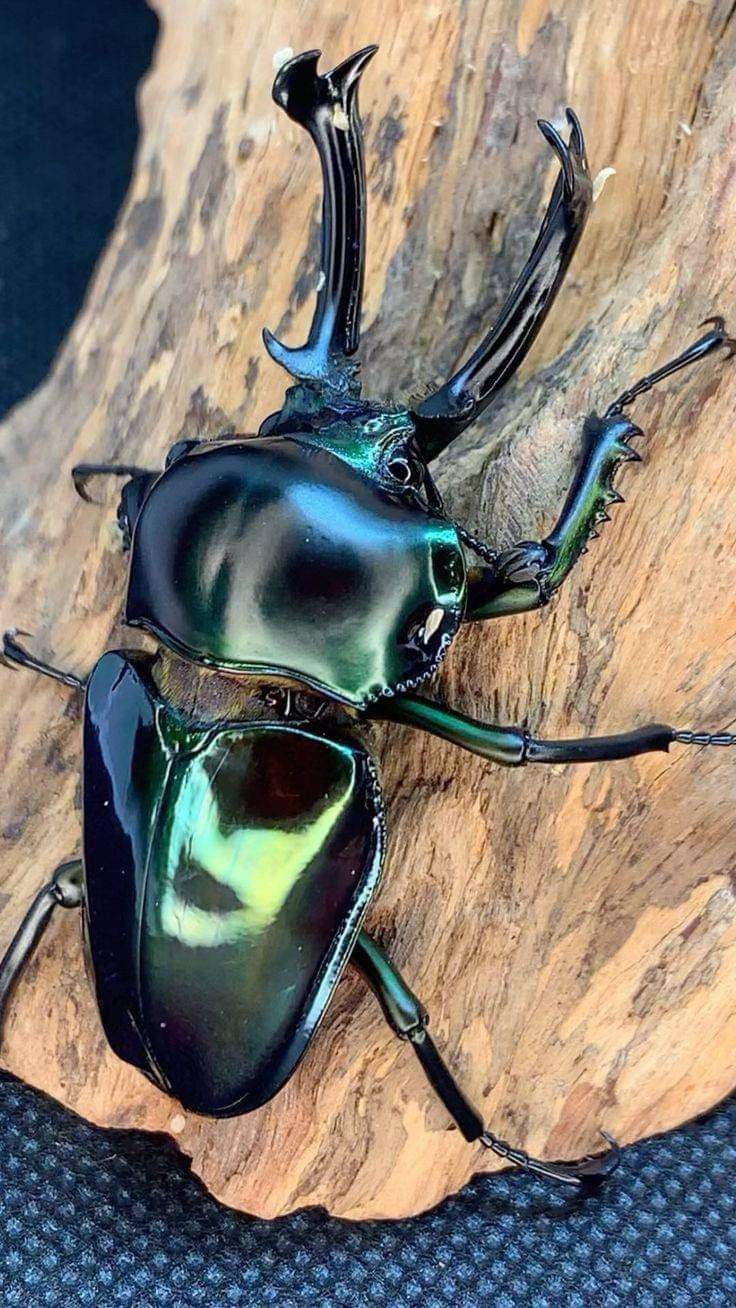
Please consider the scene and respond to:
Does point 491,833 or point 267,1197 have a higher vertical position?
point 491,833

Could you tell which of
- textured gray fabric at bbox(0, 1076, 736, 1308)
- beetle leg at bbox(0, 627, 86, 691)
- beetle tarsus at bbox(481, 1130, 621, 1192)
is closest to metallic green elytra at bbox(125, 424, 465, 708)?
beetle leg at bbox(0, 627, 86, 691)

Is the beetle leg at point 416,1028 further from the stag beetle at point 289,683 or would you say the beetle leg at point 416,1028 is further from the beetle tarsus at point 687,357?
the beetle tarsus at point 687,357

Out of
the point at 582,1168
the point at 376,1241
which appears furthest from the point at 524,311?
the point at 376,1241

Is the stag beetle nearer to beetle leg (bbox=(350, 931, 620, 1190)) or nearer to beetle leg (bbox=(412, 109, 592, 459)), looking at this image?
beetle leg (bbox=(412, 109, 592, 459))

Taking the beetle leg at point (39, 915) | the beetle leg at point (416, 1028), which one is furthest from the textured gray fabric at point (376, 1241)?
the beetle leg at point (39, 915)

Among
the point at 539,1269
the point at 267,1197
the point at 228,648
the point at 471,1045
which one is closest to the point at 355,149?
the point at 228,648

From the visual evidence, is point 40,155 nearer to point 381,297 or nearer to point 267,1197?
point 381,297
